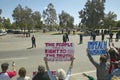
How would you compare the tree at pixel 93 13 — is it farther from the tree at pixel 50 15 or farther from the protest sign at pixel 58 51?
the protest sign at pixel 58 51

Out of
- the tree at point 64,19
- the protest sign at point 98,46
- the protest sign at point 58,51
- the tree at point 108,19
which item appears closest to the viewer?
the protest sign at point 58,51

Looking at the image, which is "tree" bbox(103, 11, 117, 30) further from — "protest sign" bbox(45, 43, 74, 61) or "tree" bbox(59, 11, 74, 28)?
"protest sign" bbox(45, 43, 74, 61)

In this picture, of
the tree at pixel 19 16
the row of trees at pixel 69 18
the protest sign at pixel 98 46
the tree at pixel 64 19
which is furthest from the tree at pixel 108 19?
the protest sign at pixel 98 46

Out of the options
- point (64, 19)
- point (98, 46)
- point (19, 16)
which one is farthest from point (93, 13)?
point (98, 46)

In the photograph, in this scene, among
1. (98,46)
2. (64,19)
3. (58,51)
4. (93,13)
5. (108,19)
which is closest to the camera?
(58,51)

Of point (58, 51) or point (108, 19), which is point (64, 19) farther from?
point (58, 51)

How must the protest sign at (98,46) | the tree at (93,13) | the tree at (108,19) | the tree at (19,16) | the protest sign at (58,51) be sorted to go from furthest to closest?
1. the tree at (19,16)
2. the tree at (108,19)
3. the tree at (93,13)
4. the protest sign at (98,46)
5. the protest sign at (58,51)

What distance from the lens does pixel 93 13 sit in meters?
97.9

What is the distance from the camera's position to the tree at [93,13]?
97.2m

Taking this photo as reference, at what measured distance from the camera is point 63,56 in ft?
35.1

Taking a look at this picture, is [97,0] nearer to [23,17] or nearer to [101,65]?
[23,17]

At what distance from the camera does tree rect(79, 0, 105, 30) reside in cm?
9725

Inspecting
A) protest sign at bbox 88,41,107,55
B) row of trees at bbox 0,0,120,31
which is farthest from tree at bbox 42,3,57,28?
protest sign at bbox 88,41,107,55

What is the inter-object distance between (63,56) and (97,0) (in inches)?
3452
